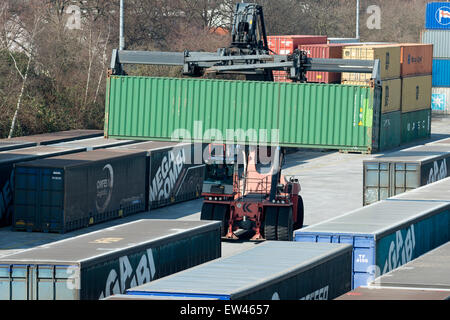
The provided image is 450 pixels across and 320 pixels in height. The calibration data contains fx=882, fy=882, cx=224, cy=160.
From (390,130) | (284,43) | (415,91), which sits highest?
(284,43)

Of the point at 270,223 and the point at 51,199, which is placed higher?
the point at 51,199

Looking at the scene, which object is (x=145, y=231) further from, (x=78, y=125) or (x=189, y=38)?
(x=189, y=38)

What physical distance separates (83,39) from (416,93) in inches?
1001

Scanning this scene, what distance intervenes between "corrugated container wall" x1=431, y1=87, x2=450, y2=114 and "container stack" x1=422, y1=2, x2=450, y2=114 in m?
0.67

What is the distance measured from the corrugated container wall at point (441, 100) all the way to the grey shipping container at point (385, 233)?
191 feet

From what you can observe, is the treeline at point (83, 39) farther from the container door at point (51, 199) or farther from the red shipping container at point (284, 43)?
the container door at point (51, 199)

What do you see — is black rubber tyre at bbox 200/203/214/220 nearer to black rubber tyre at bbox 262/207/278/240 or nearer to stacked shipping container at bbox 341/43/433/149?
black rubber tyre at bbox 262/207/278/240

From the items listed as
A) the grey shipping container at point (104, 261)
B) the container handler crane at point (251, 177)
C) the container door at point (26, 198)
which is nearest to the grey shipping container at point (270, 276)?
the grey shipping container at point (104, 261)

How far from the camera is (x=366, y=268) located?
2297cm

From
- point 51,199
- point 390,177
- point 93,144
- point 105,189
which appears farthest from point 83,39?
point 51,199

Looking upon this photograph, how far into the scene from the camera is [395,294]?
16969 millimetres

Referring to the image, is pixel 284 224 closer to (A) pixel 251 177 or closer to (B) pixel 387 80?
(A) pixel 251 177

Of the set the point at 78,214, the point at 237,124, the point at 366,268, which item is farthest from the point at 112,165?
the point at 366,268

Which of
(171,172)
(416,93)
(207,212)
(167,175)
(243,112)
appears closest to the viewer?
(207,212)
